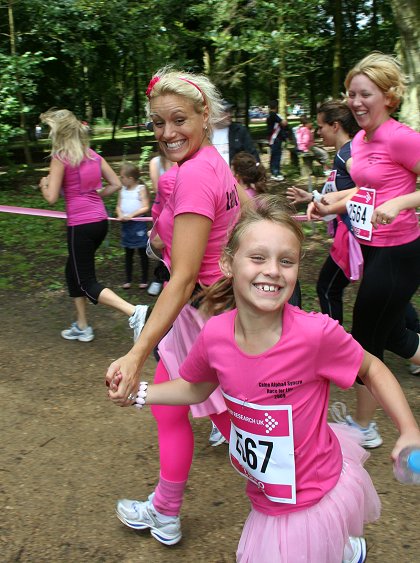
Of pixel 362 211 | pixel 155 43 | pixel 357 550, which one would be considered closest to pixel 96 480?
pixel 357 550

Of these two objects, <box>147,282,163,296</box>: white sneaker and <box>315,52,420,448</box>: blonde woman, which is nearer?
<box>315,52,420,448</box>: blonde woman

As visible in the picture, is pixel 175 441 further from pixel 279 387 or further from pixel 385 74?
pixel 385 74

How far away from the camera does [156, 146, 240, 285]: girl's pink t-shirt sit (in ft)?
7.19

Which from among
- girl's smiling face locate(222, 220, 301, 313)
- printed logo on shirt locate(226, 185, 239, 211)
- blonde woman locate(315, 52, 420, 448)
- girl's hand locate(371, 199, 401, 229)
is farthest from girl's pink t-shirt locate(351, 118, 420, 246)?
girl's smiling face locate(222, 220, 301, 313)

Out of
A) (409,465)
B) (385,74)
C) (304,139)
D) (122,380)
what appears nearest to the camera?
(409,465)

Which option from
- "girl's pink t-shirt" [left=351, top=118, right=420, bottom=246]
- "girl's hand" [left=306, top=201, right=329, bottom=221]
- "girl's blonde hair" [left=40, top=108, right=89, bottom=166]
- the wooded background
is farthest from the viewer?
the wooded background

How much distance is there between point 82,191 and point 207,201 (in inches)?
107

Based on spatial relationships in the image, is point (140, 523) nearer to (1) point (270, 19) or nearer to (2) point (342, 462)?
(2) point (342, 462)

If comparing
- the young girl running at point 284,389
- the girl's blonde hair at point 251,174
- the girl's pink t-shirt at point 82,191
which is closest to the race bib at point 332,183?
the girl's blonde hair at point 251,174

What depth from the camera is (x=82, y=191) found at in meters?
4.71

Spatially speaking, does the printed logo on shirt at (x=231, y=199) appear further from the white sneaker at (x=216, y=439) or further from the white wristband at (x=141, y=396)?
the white sneaker at (x=216, y=439)

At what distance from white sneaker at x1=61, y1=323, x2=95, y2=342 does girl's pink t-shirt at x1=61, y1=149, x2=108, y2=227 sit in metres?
0.88

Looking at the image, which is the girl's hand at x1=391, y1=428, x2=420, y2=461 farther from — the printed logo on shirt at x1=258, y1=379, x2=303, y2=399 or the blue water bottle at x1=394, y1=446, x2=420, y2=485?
the printed logo on shirt at x1=258, y1=379, x2=303, y2=399

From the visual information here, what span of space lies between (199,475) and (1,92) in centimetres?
891
